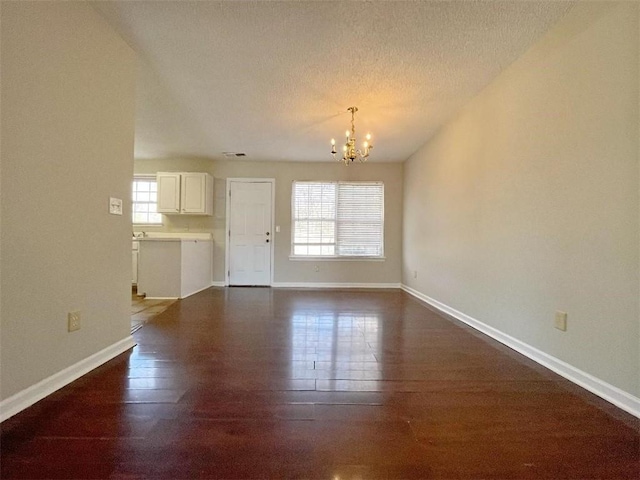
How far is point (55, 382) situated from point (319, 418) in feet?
4.98

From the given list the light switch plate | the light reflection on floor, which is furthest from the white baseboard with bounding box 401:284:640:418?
the light switch plate

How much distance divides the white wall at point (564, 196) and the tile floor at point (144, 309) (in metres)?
3.43

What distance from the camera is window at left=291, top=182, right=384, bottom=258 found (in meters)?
6.06

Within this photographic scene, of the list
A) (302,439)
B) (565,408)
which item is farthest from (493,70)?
(302,439)

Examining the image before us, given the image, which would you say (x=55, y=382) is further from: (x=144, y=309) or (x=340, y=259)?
(x=340, y=259)

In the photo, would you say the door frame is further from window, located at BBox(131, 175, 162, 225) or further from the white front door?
window, located at BBox(131, 175, 162, 225)

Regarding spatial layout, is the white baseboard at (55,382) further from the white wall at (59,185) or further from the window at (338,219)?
the window at (338,219)

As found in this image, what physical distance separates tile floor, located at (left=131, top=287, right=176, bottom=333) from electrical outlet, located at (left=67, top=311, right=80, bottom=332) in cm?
103

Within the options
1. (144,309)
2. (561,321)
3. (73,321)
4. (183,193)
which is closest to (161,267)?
(144,309)

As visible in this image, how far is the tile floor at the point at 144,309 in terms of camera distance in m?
3.16

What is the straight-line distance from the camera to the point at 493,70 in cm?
268

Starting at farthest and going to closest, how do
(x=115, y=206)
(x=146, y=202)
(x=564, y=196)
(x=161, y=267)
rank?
(x=146, y=202) → (x=161, y=267) → (x=115, y=206) → (x=564, y=196)

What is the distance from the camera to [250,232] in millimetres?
5996

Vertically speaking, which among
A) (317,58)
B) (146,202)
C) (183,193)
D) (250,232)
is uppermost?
(317,58)
